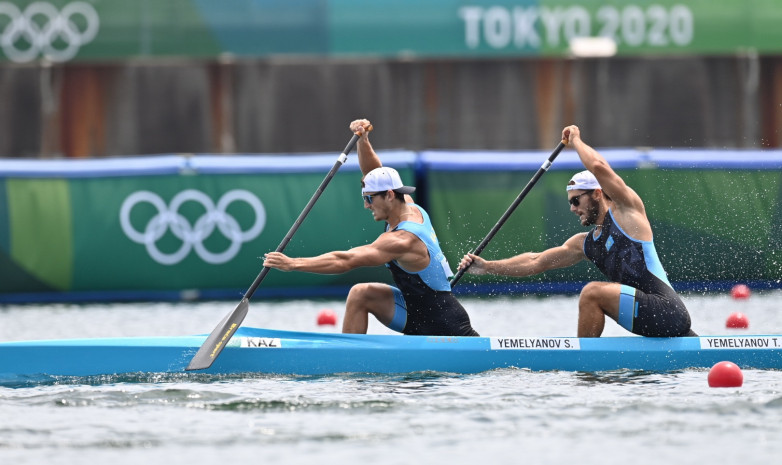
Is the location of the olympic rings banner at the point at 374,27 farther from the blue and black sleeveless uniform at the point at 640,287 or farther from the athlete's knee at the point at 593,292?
the athlete's knee at the point at 593,292

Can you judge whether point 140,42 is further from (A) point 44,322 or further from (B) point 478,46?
(A) point 44,322

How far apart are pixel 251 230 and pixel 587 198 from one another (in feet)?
18.9

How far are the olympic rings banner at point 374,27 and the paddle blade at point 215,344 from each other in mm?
9963

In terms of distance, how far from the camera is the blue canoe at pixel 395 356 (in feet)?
31.0

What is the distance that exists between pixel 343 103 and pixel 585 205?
28.2ft

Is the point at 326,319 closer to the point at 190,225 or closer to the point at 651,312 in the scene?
the point at 190,225

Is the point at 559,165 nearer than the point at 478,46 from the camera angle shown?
Yes

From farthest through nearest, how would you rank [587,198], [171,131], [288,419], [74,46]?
[74,46] < [171,131] < [587,198] < [288,419]

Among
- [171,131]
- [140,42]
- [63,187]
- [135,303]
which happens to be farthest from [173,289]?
[140,42]

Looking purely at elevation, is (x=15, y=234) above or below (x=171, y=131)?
below

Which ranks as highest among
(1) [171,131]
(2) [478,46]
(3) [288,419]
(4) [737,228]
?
(2) [478,46]

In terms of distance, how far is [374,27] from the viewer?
19281mm

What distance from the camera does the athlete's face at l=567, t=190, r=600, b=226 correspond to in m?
9.62

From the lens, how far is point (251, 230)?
1467cm
